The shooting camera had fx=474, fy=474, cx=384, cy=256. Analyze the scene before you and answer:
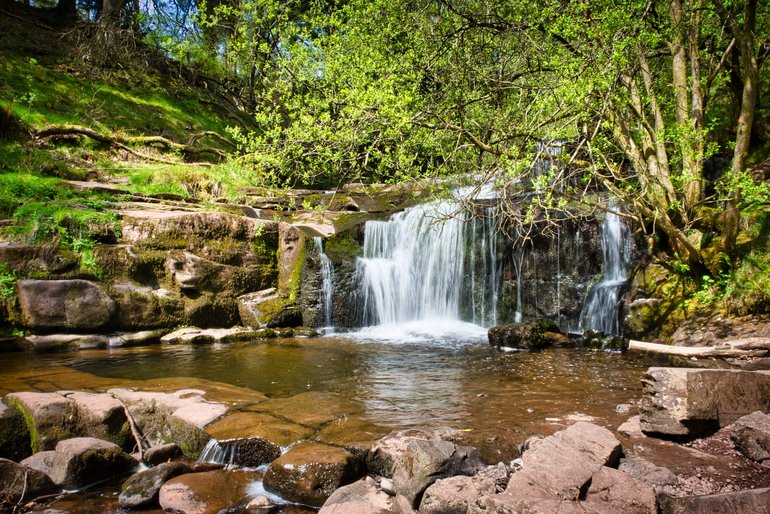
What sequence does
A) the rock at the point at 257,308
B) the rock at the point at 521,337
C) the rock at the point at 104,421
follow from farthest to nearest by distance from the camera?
the rock at the point at 257,308
the rock at the point at 521,337
the rock at the point at 104,421

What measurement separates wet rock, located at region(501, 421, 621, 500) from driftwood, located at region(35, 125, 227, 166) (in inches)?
625

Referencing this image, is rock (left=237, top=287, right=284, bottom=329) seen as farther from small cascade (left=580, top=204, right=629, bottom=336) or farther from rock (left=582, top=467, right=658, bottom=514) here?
rock (left=582, top=467, right=658, bottom=514)

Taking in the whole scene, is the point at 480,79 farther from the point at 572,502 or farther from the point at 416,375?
the point at 572,502

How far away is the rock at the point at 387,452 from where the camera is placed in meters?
3.68

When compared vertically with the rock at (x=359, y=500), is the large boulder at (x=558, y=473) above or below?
above

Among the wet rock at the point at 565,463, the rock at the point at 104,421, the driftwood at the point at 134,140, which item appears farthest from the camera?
the driftwood at the point at 134,140

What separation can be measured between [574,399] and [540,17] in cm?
592

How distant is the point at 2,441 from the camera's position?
400cm

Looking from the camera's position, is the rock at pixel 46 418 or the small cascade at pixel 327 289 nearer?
the rock at pixel 46 418

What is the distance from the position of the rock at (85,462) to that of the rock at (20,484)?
10 centimetres

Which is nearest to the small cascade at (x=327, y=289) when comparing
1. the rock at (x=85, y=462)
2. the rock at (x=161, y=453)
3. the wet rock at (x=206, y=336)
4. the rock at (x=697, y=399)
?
the wet rock at (x=206, y=336)

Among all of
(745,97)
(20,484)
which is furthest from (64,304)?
(745,97)

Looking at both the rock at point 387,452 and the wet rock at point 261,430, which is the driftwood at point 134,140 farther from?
the rock at point 387,452

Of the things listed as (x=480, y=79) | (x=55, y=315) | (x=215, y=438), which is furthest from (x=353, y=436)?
(x=55, y=315)
